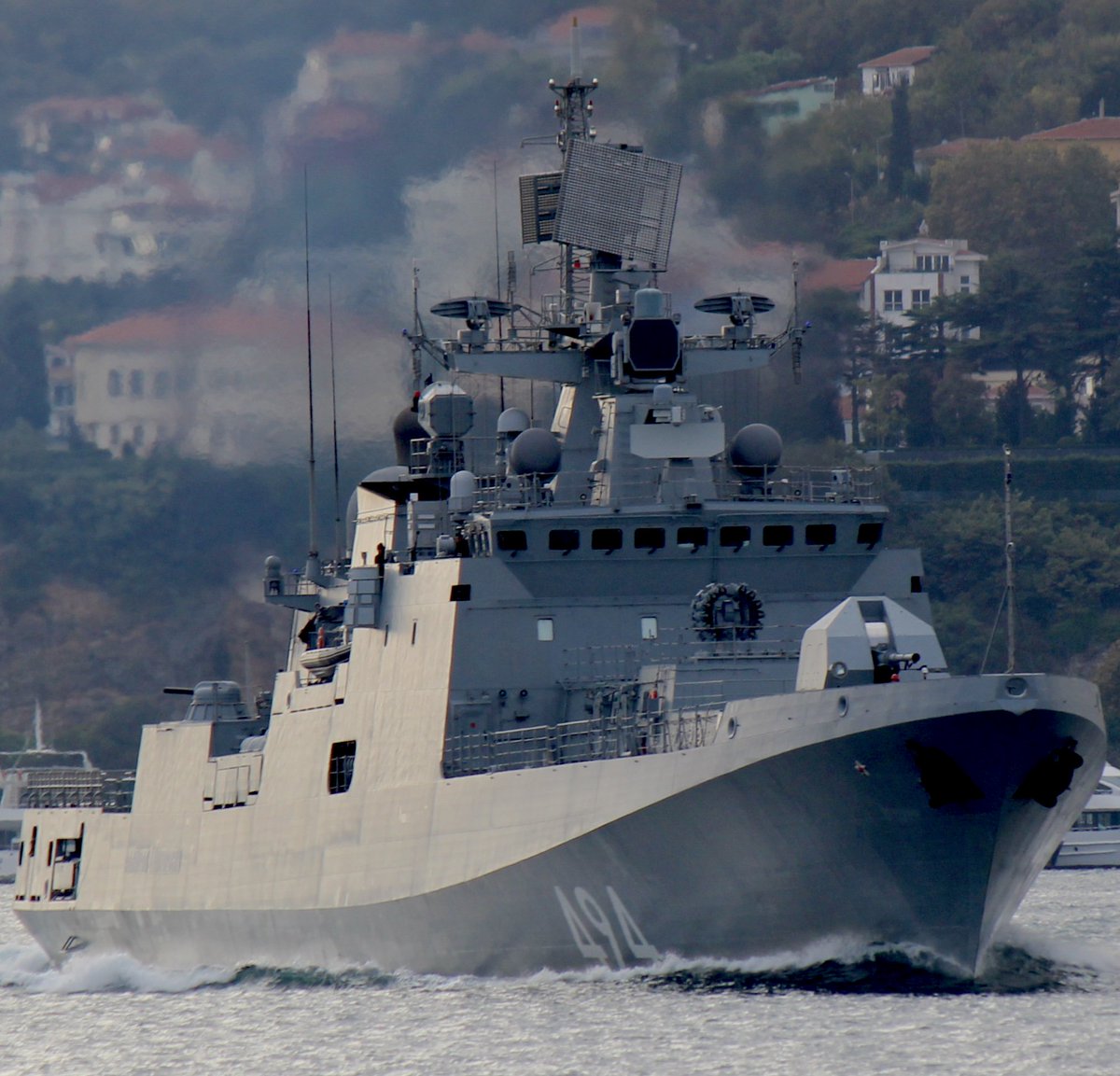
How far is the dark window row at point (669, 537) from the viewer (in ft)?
98.3

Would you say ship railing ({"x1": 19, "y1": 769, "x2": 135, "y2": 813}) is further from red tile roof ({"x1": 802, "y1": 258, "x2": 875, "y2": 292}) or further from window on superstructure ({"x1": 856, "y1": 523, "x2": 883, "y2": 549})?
red tile roof ({"x1": 802, "y1": 258, "x2": 875, "y2": 292})

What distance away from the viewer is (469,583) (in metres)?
29.6

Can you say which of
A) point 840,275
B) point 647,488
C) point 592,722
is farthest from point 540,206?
point 840,275

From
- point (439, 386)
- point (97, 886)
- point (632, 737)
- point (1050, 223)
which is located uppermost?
point (1050, 223)

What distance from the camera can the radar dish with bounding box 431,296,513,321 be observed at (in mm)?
33125

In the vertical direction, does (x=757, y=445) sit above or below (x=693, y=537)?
above

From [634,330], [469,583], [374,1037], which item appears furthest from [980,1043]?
[634,330]

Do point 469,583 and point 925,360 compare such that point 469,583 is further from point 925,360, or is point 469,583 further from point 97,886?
point 925,360

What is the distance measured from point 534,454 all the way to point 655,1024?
8.01 meters

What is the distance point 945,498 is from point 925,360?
3734mm

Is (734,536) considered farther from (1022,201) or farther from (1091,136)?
(1091,136)

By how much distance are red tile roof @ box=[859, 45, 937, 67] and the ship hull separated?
50.3 metres

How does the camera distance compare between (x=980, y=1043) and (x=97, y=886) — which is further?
(x=97, y=886)

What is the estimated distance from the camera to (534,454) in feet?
102
